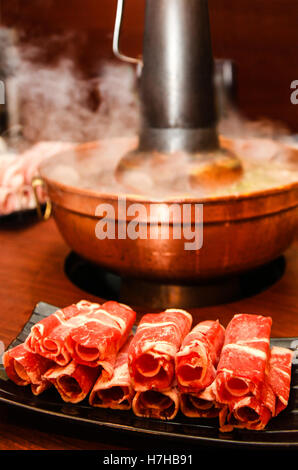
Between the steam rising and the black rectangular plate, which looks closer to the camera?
the black rectangular plate

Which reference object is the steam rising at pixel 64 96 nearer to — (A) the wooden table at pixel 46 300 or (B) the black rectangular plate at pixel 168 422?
(A) the wooden table at pixel 46 300

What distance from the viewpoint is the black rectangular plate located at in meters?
1.04

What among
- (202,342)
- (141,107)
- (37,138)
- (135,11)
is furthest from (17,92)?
(202,342)

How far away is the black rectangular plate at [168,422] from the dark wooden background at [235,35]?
17.1ft

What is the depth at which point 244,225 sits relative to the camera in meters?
1.58

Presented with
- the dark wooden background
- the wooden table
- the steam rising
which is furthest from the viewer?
the dark wooden background

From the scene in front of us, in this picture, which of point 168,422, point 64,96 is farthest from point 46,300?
Result: point 64,96

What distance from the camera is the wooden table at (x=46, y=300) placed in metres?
1.15

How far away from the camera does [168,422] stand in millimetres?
1115

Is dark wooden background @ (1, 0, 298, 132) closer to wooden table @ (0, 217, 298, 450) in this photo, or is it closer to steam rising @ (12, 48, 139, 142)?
steam rising @ (12, 48, 139, 142)

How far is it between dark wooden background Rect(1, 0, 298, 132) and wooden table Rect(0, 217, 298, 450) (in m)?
4.09

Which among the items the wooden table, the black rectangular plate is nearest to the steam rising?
the wooden table

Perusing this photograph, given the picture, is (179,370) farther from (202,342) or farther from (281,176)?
(281,176)

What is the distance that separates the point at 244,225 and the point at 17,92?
5104 mm
